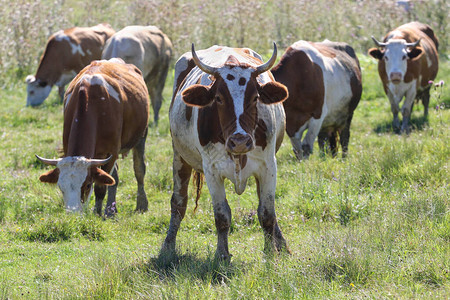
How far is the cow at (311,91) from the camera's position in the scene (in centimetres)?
952

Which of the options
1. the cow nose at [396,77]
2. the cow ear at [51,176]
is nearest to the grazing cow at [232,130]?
the cow ear at [51,176]

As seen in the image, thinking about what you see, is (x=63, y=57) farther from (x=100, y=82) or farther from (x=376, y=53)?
(x=100, y=82)

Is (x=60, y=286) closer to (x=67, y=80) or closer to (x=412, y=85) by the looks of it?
(x=412, y=85)

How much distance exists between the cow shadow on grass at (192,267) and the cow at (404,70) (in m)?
7.09

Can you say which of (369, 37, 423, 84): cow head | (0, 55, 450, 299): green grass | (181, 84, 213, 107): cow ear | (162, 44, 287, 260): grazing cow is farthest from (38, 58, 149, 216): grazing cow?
(369, 37, 423, 84): cow head

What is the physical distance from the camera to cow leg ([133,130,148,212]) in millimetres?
8461

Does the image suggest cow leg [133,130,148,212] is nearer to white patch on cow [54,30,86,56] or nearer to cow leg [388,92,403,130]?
cow leg [388,92,403,130]

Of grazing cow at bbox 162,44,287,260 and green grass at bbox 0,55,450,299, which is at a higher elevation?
grazing cow at bbox 162,44,287,260

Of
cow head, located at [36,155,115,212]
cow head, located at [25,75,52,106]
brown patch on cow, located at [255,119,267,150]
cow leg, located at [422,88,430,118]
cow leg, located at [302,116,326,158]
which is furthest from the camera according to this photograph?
cow head, located at [25,75,52,106]

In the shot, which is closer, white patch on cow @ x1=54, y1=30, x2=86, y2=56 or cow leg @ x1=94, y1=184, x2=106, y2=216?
cow leg @ x1=94, y1=184, x2=106, y2=216

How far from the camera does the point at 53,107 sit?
14.5m

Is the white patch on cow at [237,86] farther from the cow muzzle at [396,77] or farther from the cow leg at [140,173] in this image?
the cow muzzle at [396,77]

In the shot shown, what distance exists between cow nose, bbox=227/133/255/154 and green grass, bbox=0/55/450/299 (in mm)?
881

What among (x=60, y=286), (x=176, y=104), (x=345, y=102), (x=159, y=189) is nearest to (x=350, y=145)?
(x=345, y=102)
